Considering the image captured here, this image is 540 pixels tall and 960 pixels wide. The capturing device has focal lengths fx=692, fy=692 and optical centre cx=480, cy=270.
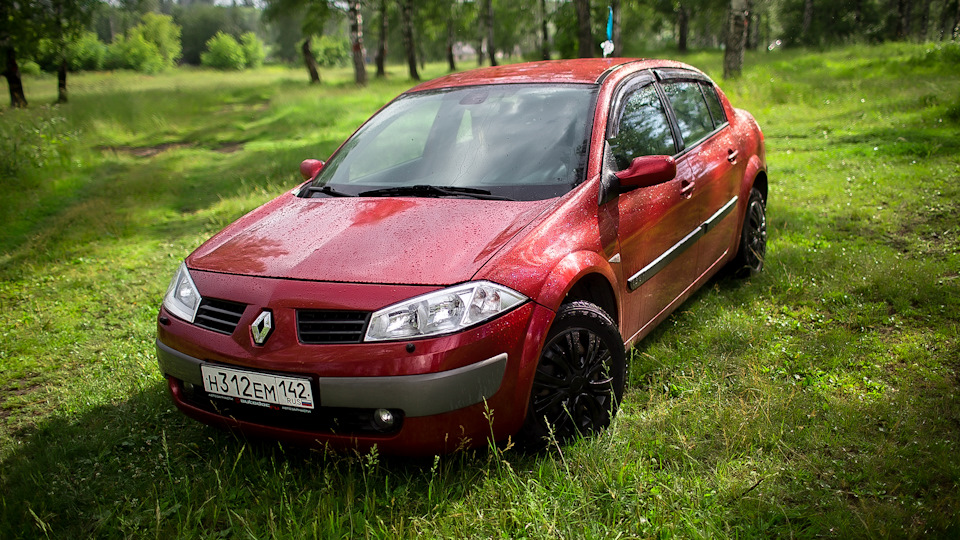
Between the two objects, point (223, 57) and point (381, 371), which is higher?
point (223, 57)

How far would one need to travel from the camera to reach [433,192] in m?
3.28

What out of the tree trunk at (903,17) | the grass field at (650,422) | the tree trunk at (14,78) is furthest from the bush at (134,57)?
the grass field at (650,422)

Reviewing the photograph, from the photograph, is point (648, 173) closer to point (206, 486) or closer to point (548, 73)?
point (548, 73)

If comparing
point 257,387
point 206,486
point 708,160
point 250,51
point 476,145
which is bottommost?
point 206,486

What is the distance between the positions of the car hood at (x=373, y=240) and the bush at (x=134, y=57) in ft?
193

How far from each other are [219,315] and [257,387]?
0.37 meters

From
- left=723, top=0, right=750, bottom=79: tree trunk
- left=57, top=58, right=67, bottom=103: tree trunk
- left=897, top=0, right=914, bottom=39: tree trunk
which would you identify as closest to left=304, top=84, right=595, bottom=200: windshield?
left=723, top=0, right=750, bottom=79: tree trunk

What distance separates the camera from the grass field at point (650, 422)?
2506mm

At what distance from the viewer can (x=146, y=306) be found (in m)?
Result: 5.34

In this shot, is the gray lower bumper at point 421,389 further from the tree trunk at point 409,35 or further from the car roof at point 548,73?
the tree trunk at point 409,35

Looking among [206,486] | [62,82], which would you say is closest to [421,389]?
[206,486]

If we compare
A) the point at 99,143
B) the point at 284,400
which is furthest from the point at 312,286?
the point at 99,143

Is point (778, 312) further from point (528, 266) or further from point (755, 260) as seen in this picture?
point (528, 266)

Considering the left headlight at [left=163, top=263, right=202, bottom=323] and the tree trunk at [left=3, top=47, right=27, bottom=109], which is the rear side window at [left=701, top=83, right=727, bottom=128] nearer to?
the left headlight at [left=163, top=263, right=202, bottom=323]
